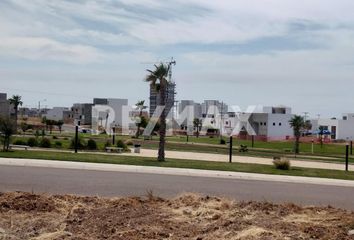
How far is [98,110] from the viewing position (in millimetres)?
124312

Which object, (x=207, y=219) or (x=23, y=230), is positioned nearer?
(x=23, y=230)

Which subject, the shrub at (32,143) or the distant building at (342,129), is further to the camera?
the distant building at (342,129)

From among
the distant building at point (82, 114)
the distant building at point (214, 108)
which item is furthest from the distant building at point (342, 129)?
the distant building at point (82, 114)

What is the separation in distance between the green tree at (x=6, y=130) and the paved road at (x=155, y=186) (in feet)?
47.7

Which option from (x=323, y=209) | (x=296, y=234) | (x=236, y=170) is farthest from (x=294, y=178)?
(x=296, y=234)

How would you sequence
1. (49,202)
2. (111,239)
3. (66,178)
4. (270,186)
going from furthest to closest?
(270,186), (66,178), (49,202), (111,239)

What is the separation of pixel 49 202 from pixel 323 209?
189 inches

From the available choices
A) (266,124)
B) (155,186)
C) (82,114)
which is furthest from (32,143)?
(82,114)

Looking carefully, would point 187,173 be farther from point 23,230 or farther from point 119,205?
point 23,230

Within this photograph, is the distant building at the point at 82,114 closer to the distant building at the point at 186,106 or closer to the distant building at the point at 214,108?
the distant building at the point at 186,106

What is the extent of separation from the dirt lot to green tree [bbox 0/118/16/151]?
2369 cm

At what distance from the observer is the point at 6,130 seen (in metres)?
32.9

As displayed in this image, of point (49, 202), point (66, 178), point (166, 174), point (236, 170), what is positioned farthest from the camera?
point (236, 170)

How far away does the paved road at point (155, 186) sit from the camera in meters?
13.5
